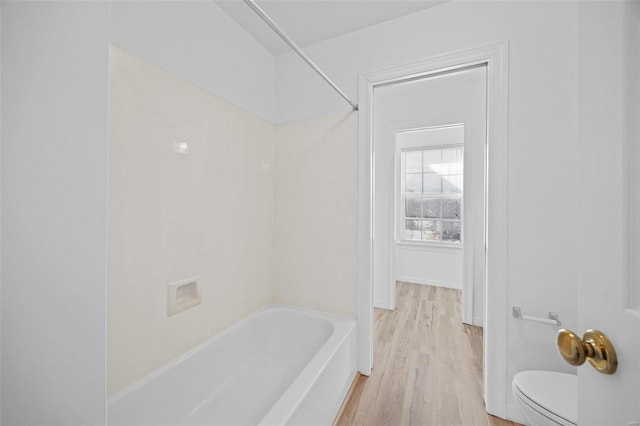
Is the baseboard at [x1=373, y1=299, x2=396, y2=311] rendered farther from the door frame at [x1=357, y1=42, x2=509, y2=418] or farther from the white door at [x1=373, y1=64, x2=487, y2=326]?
the door frame at [x1=357, y1=42, x2=509, y2=418]

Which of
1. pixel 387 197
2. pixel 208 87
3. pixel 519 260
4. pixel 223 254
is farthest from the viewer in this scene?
pixel 387 197

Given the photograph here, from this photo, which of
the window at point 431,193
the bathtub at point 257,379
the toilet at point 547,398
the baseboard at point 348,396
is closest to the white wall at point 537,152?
the toilet at point 547,398

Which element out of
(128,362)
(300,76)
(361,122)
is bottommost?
(128,362)

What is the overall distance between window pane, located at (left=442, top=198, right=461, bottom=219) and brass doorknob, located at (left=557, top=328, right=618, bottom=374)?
3657 millimetres

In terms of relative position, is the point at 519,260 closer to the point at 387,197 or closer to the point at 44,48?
the point at 387,197

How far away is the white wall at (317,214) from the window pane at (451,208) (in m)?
2.64

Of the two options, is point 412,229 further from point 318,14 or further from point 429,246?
point 318,14

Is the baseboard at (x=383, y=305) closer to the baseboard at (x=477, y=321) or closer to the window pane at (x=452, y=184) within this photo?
the baseboard at (x=477, y=321)

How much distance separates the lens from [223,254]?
167cm

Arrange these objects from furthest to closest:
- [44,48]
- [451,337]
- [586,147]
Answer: [451,337] < [586,147] < [44,48]

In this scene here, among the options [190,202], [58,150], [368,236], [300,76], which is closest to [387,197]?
[368,236]

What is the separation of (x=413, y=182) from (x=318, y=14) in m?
2.97

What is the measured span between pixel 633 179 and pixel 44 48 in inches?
38.9

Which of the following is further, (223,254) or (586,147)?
(223,254)
